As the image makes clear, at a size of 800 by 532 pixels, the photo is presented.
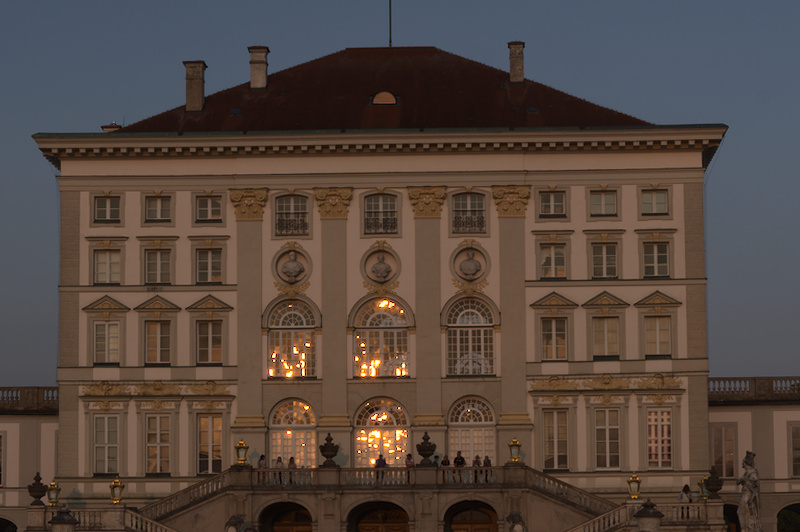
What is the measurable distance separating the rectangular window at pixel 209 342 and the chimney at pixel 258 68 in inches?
446

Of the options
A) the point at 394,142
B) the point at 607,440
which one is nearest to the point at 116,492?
the point at 394,142

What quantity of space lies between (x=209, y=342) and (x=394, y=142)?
446 inches

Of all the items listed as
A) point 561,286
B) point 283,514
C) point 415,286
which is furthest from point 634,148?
point 283,514

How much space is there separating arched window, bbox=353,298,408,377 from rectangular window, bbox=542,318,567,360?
227 inches

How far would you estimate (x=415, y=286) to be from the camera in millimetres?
68875

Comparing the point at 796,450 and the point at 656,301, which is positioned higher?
the point at 656,301

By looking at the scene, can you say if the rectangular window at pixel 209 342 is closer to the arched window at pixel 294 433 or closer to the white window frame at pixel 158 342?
the white window frame at pixel 158 342

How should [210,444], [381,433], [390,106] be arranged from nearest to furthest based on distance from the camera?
[210,444], [381,433], [390,106]

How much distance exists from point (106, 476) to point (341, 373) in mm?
10521

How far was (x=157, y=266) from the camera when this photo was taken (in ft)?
228

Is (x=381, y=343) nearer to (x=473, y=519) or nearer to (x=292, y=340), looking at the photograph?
(x=292, y=340)

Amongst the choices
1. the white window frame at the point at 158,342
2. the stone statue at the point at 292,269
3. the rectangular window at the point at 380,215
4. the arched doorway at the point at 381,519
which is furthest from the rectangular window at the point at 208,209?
the arched doorway at the point at 381,519

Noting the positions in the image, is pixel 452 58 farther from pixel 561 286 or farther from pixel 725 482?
pixel 725 482

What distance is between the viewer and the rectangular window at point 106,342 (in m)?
69.1
